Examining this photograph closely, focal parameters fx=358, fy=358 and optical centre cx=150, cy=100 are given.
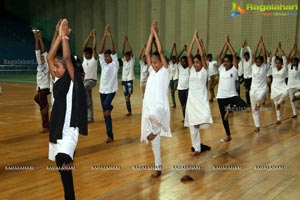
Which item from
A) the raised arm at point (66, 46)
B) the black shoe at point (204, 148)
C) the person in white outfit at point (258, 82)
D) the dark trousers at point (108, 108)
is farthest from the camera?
the person in white outfit at point (258, 82)

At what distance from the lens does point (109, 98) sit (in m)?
6.57

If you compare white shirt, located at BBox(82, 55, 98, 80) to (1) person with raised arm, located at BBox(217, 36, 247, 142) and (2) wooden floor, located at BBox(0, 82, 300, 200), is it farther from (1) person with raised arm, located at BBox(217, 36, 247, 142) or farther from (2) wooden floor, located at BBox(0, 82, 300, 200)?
(1) person with raised arm, located at BBox(217, 36, 247, 142)

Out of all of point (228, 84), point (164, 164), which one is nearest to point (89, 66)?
point (228, 84)

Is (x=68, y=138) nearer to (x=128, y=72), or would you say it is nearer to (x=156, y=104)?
(x=156, y=104)

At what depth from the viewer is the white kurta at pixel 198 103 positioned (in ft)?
17.9

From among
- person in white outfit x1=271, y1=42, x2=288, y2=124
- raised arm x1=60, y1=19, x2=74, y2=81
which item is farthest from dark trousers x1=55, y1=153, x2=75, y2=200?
person in white outfit x1=271, y1=42, x2=288, y2=124

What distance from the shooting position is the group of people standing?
299 centimetres

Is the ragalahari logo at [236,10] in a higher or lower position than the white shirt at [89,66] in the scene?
higher

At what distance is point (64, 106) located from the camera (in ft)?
9.78

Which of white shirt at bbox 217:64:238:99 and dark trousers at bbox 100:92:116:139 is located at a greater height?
white shirt at bbox 217:64:238:99

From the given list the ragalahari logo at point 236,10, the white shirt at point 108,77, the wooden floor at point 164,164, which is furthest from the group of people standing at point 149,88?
the ragalahari logo at point 236,10

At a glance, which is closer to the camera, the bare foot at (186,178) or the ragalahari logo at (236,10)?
the bare foot at (186,178)

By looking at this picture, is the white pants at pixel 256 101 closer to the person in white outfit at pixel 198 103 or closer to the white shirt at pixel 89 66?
the person in white outfit at pixel 198 103

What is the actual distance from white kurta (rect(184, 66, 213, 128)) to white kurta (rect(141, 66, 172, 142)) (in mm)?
1108
